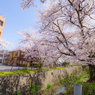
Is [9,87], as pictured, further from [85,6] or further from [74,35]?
[85,6]

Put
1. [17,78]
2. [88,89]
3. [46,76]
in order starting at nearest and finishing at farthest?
1. [88,89]
2. [17,78]
3. [46,76]

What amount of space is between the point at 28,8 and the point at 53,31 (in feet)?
14.1

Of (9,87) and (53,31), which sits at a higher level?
(53,31)

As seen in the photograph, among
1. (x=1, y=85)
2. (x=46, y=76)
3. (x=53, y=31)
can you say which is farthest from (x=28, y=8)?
(x=46, y=76)

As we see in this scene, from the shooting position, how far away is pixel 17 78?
652 cm

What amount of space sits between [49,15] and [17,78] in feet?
18.9

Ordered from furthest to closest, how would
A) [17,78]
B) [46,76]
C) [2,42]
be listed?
[2,42]
[46,76]
[17,78]

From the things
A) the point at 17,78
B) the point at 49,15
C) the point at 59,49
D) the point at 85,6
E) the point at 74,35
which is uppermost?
the point at 85,6

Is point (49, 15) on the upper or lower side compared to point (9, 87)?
upper

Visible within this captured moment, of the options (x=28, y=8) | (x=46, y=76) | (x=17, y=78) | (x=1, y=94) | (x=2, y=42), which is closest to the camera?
(x=28, y=8)

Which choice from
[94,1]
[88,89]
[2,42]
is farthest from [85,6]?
[2,42]

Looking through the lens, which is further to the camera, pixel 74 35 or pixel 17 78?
pixel 74 35

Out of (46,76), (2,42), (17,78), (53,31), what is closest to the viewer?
(17,78)

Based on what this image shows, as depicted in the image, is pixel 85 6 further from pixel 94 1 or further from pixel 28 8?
pixel 28 8
